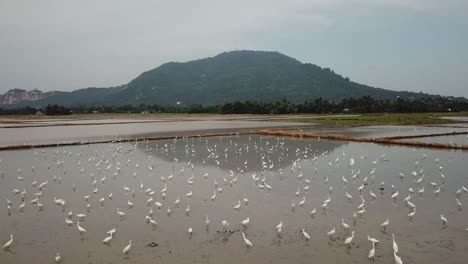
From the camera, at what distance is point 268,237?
11.5 metres

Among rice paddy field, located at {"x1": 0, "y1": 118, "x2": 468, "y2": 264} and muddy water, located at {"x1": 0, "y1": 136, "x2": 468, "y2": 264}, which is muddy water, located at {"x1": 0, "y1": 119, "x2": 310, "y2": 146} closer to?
muddy water, located at {"x1": 0, "y1": 136, "x2": 468, "y2": 264}

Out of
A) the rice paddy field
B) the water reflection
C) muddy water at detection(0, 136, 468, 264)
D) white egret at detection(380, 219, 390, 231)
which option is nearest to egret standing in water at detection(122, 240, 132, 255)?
the rice paddy field

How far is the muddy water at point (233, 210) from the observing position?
1055 centimetres

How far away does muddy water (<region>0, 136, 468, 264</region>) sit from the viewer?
1055 centimetres

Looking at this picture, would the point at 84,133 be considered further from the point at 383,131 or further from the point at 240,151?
the point at 383,131

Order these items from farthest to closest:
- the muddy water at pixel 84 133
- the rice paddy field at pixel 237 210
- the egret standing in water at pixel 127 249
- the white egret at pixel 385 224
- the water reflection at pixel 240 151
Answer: the muddy water at pixel 84 133
the water reflection at pixel 240 151
the white egret at pixel 385 224
the rice paddy field at pixel 237 210
the egret standing in water at pixel 127 249

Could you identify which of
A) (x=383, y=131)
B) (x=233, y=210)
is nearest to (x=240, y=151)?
(x=233, y=210)

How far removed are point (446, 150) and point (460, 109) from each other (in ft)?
338

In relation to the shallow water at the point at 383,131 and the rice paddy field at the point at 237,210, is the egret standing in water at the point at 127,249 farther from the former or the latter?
the shallow water at the point at 383,131

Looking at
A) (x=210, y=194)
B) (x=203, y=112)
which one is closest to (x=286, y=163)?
(x=210, y=194)

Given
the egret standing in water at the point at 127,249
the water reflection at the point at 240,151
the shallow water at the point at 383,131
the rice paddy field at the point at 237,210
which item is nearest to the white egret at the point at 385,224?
the rice paddy field at the point at 237,210

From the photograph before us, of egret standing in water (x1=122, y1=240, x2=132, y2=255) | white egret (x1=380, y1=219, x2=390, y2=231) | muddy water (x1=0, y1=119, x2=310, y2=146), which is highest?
muddy water (x1=0, y1=119, x2=310, y2=146)

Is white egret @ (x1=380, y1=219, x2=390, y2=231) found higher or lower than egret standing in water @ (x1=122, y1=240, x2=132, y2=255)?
higher

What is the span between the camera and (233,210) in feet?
46.6
